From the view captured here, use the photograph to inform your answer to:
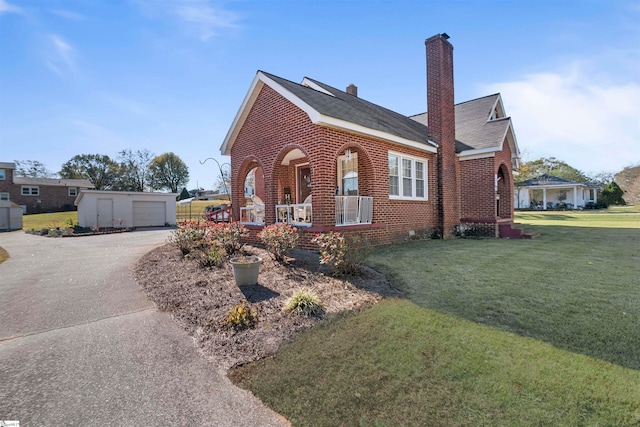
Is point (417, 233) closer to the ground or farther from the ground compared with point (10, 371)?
farther from the ground

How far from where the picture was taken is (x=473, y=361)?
10.2 feet

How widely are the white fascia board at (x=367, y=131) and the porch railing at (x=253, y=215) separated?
4.48 metres

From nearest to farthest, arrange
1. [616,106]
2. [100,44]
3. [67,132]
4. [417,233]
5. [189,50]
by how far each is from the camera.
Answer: [100,44] → [189,50] → [417,233] → [616,106] → [67,132]

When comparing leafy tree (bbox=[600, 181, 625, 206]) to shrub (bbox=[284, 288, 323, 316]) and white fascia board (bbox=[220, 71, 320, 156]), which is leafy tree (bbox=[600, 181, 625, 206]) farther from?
shrub (bbox=[284, 288, 323, 316])

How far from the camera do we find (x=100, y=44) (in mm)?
8602

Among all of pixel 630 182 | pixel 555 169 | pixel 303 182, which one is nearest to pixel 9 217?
pixel 303 182

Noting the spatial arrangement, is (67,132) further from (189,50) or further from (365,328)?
(365,328)

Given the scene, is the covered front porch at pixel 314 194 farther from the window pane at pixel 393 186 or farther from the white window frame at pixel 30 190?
the white window frame at pixel 30 190

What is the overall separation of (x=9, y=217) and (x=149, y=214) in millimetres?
11056

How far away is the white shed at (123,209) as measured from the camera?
23.0 metres

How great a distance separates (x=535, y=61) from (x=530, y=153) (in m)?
48.5

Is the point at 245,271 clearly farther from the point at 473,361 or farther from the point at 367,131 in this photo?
the point at 367,131

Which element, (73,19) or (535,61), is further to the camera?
(535,61)

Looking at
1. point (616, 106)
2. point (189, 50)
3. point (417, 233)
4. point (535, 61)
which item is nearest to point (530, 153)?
point (616, 106)
